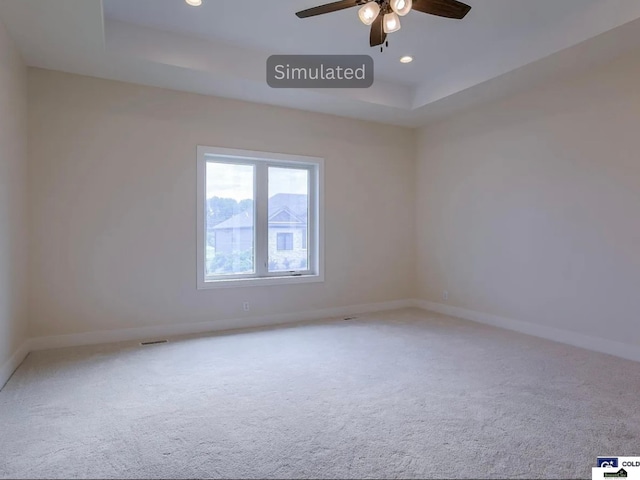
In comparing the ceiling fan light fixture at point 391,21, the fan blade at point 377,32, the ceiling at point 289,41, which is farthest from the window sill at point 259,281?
the ceiling fan light fixture at point 391,21

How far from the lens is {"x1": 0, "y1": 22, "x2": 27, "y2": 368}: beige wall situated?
2.87 meters

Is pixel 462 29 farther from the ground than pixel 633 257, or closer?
farther from the ground

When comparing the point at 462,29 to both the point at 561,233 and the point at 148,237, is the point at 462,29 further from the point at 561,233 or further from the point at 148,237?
the point at 148,237

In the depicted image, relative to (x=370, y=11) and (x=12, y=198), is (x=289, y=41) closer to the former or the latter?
(x=370, y=11)

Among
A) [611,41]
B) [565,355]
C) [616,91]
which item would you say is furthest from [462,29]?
[565,355]

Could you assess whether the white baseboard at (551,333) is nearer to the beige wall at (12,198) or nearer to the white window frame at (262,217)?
the white window frame at (262,217)

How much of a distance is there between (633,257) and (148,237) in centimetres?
474

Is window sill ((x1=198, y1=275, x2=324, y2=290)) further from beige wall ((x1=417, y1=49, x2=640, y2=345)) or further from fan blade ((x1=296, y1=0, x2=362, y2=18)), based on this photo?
fan blade ((x1=296, y1=0, x2=362, y2=18))

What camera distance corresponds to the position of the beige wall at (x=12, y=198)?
2.87 m

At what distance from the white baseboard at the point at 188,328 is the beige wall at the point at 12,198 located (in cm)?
31

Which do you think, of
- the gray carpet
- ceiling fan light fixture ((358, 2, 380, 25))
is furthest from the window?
ceiling fan light fixture ((358, 2, 380, 25))

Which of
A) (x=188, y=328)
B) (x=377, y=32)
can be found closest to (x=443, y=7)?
(x=377, y=32)

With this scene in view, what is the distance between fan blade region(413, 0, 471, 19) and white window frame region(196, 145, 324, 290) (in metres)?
2.58

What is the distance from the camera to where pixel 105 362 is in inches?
129
